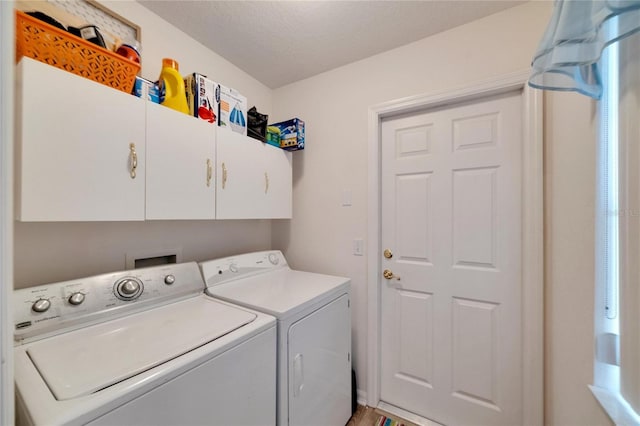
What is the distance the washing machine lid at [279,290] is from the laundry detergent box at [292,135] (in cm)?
99

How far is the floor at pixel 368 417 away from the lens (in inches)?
64.9

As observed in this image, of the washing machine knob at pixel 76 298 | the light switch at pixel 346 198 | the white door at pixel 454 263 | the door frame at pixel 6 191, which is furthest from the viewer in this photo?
the light switch at pixel 346 198

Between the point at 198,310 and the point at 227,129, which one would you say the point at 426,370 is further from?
the point at 227,129

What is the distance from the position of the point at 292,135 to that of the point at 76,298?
5.03 feet

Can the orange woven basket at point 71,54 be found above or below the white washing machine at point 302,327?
above

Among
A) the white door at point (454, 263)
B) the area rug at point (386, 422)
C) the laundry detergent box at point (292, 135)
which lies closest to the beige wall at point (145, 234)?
the laundry detergent box at point (292, 135)

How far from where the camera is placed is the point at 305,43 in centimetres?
168

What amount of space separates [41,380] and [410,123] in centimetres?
207

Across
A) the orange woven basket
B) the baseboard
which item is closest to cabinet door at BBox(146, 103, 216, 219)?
the orange woven basket

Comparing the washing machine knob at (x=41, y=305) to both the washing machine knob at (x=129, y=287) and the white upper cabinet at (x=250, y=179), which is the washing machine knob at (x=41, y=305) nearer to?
the washing machine knob at (x=129, y=287)

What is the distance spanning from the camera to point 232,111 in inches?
61.0

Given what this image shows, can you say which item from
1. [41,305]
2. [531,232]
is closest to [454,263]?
[531,232]

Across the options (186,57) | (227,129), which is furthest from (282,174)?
(186,57)

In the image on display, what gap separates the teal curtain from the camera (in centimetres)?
62
